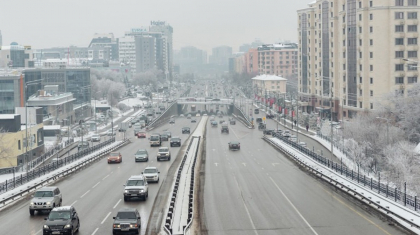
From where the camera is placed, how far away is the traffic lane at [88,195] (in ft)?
95.5

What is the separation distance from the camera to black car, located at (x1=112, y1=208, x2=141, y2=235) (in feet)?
83.8

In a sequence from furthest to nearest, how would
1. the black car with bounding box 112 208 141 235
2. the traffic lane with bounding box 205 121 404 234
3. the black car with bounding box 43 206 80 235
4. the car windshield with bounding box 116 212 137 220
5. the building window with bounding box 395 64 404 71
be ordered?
the building window with bounding box 395 64 404 71, the traffic lane with bounding box 205 121 404 234, the car windshield with bounding box 116 212 137 220, the black car with bounding box 112 208 141 235, the black car with bounding box 43 206 80 235

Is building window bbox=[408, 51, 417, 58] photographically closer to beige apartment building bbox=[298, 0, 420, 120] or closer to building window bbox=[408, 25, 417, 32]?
beige apartment building bbox=[298, 0, 420, 120]

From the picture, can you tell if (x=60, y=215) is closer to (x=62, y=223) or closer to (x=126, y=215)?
(x=62, y=223)

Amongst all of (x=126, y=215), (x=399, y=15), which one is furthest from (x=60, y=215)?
(x=399, y=15)

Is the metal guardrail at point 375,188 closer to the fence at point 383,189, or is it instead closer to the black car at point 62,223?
the fence at point 383,189

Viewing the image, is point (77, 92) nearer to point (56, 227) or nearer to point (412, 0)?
point (412, 0)

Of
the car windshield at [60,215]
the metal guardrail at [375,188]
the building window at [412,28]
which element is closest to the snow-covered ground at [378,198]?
the metal guardrail at [375,188]

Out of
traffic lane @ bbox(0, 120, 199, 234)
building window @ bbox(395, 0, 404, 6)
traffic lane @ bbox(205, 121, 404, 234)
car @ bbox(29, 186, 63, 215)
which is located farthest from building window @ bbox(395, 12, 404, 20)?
car @ bbox(29, 186, 63, 215)

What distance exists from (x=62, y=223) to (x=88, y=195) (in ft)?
43.2

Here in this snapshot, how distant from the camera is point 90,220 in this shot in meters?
29.6

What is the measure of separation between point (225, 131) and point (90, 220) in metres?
74.0

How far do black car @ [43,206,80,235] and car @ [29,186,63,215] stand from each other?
17.5 feet

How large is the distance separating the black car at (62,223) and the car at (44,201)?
17.5ft
